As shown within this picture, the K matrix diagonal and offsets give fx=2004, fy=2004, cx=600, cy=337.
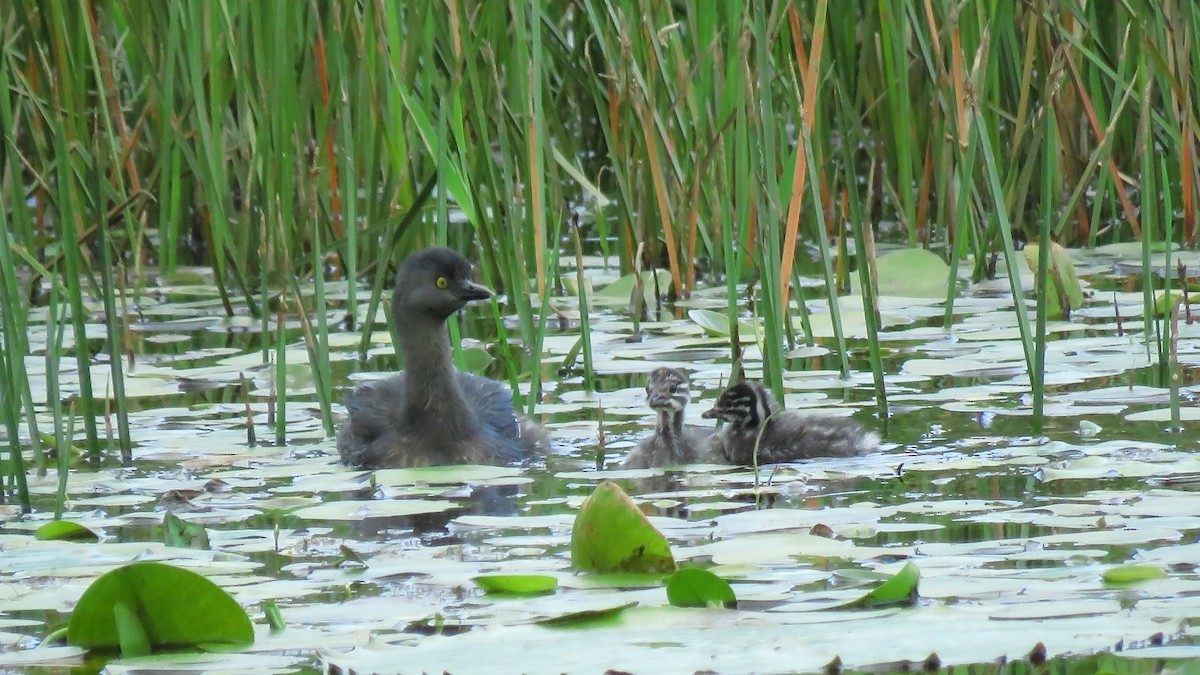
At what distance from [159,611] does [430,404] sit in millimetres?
2427

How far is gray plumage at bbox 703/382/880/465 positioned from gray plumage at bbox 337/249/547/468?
1.74 ft

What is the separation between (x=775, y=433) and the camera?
17.5 ft

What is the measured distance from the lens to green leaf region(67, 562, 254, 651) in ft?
10.6

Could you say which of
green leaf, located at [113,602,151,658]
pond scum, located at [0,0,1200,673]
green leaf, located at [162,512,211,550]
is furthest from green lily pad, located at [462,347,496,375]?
green leaf, located at [113,602,151,658]

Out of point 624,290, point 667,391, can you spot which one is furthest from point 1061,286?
point 667,391

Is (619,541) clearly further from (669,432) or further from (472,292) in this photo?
(472,292)

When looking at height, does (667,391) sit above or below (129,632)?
above

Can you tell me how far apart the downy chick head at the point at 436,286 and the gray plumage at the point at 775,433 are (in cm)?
83

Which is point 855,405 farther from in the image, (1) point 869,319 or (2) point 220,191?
(2) point 220,191

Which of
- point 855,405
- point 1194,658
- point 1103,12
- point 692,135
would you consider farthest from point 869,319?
point 1103,12

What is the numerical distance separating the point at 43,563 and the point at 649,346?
3.23 m

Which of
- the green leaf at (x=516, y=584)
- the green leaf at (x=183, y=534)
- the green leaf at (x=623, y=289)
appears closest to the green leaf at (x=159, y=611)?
the green leaf at (x=516, y=584)

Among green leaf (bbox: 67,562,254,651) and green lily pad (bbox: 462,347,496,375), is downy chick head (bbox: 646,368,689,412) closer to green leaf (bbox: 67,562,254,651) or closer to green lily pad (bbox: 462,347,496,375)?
green lily pad (bbox: 462,347,496,375)

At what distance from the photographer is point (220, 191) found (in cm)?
745
